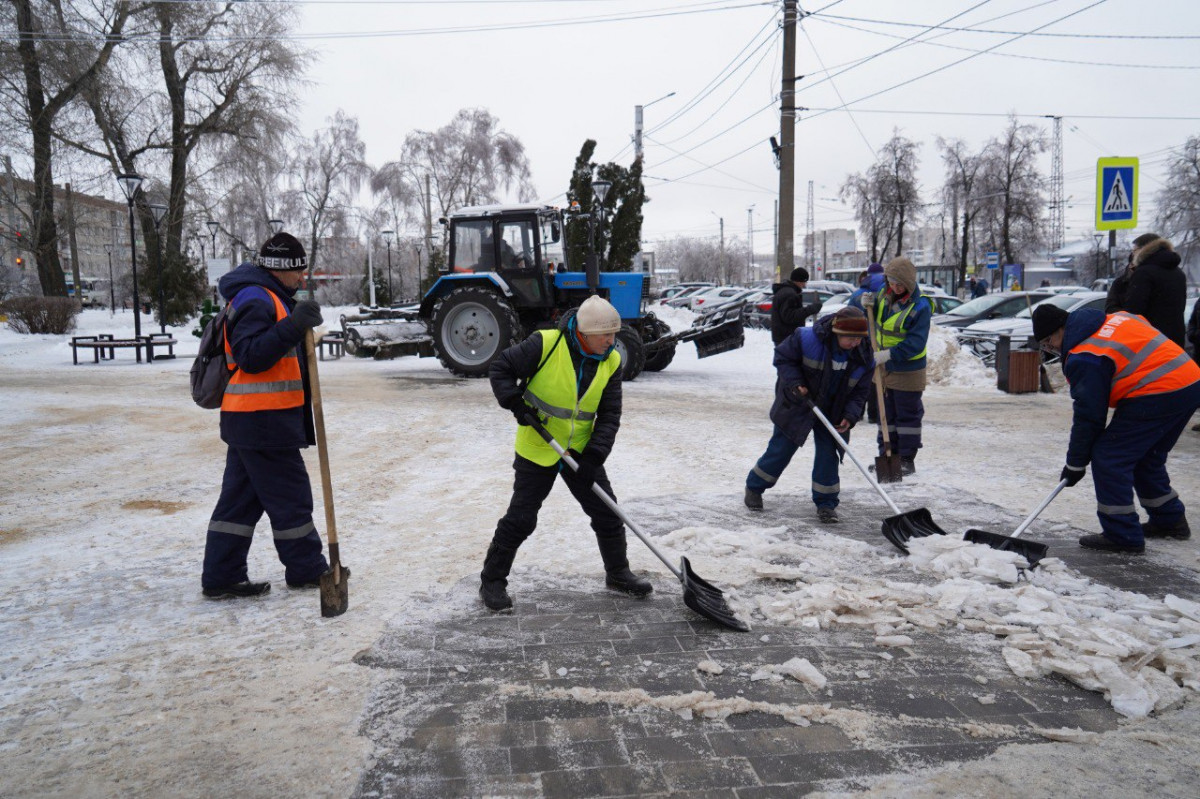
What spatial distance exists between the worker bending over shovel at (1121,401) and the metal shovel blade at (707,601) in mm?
2574

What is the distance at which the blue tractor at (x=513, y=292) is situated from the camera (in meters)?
12.9

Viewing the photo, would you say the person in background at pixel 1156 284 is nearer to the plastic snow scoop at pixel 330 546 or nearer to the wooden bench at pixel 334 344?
the plastic snow scoop at pixel 330 546

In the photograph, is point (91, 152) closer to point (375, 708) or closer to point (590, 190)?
point (590, 190)

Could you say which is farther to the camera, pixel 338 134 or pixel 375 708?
pixel 338 134

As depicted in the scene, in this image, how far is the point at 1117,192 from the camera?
1007 cm

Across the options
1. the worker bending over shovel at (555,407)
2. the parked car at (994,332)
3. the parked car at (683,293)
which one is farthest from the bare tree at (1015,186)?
the worker bending over shovel at (555,407)

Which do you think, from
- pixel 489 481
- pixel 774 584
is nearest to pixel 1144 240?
pixel 774 584

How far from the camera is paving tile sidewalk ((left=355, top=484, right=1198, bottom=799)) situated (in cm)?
265

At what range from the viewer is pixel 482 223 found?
43.1 ft

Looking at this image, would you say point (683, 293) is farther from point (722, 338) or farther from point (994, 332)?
point (722, 338)

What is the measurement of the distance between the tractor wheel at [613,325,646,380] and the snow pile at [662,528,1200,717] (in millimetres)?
7729

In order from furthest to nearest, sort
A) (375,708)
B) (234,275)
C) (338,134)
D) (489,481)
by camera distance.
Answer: (338,134)
(489,481)
(234,275)
(375,708)

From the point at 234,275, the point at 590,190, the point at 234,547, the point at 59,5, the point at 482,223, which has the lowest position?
the point at 234,547

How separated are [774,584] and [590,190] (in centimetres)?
2294
